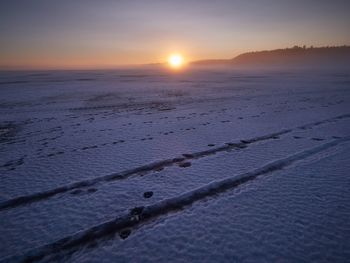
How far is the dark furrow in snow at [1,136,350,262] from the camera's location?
2.55 meters

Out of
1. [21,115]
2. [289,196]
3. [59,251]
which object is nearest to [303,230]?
[289,196]

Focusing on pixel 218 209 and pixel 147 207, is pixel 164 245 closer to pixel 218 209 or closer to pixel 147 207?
pixel 147 207

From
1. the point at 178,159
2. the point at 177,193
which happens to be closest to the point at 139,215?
the point at 177,193

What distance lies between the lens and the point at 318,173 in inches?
160

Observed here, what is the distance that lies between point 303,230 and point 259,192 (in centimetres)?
85

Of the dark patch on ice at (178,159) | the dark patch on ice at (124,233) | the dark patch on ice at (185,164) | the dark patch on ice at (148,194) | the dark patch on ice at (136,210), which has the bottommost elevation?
the dark patch on ice at (124,233)

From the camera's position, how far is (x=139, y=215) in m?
3.12

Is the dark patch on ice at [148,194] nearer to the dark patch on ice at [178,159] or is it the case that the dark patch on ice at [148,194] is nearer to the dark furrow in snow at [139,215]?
the dark furrow in snow at [139,215]

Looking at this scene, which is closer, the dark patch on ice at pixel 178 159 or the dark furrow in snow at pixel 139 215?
the dark furrow in snow at pixel 139 215

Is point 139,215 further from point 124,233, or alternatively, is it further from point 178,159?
point 178,159

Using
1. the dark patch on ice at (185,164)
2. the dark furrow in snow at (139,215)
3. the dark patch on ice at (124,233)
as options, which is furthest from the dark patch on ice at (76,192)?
the dark patch on ice at (185,164)

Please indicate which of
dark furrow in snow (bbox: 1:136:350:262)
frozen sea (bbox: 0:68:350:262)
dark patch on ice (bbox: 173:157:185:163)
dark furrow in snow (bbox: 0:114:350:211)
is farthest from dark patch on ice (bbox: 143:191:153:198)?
dark patch on ice (bbox: 173:157:185:163)

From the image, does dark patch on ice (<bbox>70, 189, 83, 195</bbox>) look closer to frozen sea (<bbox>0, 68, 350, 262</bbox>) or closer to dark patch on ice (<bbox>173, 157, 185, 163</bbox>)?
frozen sea (<bbox>0, 68, 350, 262</bbox>)

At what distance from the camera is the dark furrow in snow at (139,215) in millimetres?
2553
